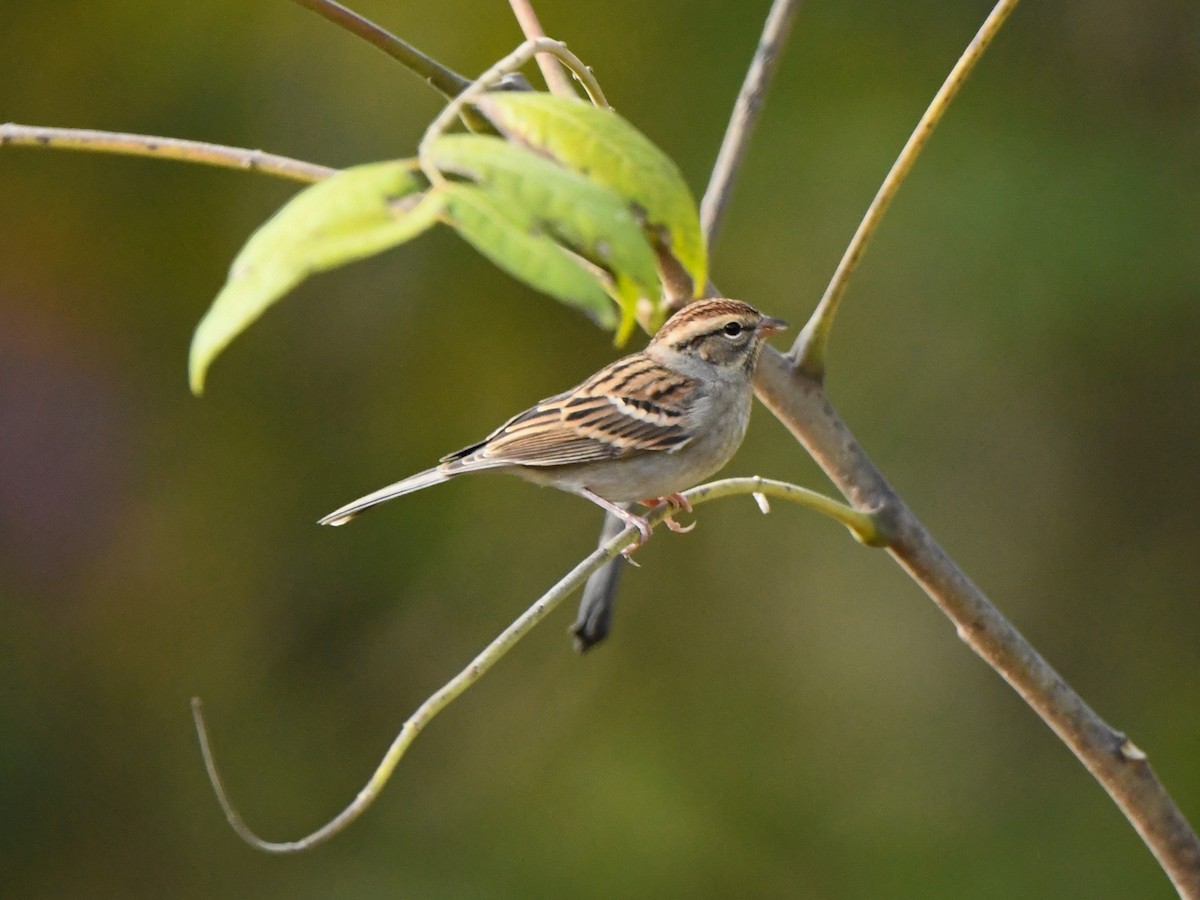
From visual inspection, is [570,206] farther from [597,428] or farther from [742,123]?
[597,428]

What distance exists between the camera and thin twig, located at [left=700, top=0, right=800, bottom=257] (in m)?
2.42

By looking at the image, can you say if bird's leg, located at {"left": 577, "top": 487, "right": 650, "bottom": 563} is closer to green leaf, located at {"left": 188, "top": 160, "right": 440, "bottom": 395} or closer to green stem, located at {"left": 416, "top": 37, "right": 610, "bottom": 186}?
green stem, located at {"left": 416, "top": 37, "right": 610, "bottom": 186}

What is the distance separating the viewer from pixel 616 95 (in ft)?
19.8

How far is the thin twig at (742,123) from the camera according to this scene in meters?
2.42

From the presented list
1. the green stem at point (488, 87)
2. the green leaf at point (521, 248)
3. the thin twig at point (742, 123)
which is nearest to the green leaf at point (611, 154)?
the green stem at point (488, 87)

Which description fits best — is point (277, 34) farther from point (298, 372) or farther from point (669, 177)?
point (669, 177)

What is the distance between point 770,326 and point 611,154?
7.18 feet

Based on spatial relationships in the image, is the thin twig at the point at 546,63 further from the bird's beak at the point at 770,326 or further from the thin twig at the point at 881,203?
the bird's beak at the point at 770,326

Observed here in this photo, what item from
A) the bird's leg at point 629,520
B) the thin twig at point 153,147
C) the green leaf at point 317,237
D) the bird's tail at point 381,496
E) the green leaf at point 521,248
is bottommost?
the bird's tail at point 381,496

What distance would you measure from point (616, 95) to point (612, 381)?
2629 mm

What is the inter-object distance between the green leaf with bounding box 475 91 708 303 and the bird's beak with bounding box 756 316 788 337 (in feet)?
6.73

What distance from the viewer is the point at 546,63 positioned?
2.25 m

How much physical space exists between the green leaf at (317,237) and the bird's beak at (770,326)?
7.38 ft

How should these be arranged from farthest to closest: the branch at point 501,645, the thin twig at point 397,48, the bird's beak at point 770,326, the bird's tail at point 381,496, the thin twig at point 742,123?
the bird's beak at point 770,326 < the bird's tail at point 381,496 < the thin twig at point 742,123 < the thin twig at point 397,48 < the branch at point 501,645
